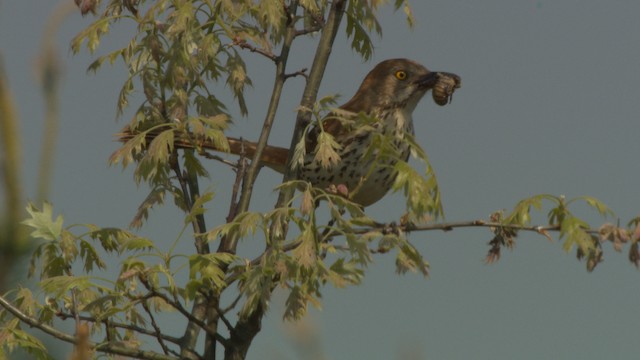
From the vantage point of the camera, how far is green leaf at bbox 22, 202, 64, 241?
3252mm

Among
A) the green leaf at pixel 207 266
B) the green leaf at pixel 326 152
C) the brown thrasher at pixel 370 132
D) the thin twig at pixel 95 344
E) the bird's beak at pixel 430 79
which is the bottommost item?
the thin twig at pixel 95 344

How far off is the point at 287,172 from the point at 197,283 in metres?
0.94

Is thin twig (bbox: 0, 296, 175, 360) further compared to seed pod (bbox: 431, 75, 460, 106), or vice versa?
seed pod (bbox: 431, 75, 460, 106)

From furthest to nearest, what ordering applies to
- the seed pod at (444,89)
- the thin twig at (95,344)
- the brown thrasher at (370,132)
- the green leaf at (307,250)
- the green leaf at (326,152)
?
the seed pod at (444,89) → the brown thrasher at (370,132) → the green leaf at (326,152) → the thin twig at (95,344) → the green leaf at (307,250)

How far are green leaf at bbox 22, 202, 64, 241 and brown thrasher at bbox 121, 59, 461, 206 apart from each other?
1326 mm

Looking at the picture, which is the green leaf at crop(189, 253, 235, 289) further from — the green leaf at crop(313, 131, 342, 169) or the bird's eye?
the bird's eye

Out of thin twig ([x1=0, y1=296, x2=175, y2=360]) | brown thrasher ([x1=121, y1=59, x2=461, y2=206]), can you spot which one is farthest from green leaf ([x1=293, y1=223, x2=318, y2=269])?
brown thrasher ([x1=121, y1=59, x2=461, y2=206])

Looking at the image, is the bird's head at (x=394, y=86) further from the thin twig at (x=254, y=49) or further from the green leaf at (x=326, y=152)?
the green leaf at (x=326, y=152)

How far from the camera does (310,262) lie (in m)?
3.20

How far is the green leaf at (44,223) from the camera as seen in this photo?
10.7ft

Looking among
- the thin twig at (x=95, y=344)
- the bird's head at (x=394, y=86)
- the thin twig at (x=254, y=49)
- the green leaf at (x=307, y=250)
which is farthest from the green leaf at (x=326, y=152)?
the bird's head at (x=394, y=86)

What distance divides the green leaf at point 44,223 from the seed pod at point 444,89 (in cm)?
305

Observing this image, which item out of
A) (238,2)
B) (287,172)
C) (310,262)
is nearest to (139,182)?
(287,172)

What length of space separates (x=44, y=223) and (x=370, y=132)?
2132mm
